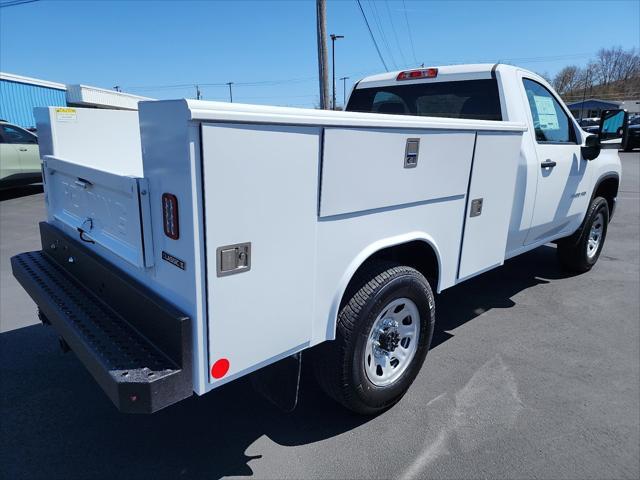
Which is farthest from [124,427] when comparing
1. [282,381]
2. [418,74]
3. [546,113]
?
[546,113]

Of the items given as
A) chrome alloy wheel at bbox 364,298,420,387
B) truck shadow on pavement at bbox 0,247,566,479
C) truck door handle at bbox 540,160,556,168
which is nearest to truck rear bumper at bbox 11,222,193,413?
truck shadow on pavement at bbox 0,247,566,479

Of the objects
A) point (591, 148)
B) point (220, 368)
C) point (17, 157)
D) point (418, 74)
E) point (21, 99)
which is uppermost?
point (418, 74)

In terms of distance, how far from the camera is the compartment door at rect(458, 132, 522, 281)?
124 inches

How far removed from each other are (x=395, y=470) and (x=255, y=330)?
3.73 feet

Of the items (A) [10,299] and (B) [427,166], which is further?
(A) [10,299]

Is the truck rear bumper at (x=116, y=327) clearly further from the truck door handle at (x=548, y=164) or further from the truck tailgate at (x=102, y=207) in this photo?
the truck door handle at (x=548, y=164)

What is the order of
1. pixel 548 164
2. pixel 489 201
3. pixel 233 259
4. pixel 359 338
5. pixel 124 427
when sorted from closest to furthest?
pixel 233 259 → pixel 359 338 → pixel 124 427 → pixel 489 201 → pixel 548 164

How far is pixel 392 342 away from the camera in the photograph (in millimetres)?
2770

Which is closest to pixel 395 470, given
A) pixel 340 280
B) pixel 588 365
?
pixel 340 280

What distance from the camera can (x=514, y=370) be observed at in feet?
11.4

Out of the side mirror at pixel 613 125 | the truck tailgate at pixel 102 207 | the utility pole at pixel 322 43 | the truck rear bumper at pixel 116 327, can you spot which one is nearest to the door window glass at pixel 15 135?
the utility pole at pixel 322 43

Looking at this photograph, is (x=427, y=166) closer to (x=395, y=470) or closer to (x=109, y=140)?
(x=395, y=470)

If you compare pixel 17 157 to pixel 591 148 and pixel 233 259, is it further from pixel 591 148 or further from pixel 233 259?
pixel 591 148

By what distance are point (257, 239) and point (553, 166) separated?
3245 mm
